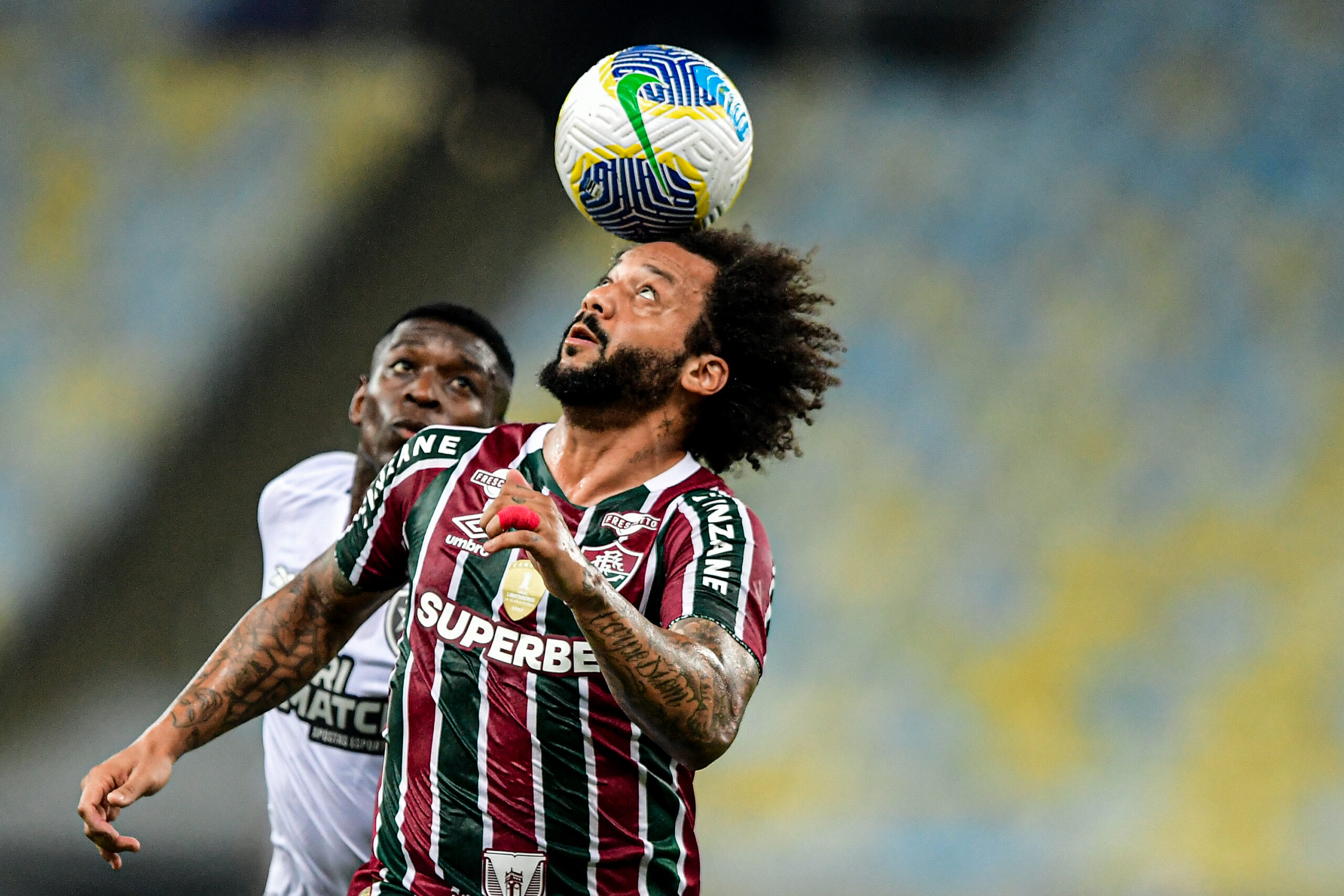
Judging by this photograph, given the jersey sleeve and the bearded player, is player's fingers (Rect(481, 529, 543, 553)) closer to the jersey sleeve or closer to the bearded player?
the bearded player

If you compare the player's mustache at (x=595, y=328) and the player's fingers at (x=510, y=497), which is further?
the player's mustache at (x=595, y=328)

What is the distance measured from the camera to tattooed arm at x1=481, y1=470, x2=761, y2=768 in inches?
88.7

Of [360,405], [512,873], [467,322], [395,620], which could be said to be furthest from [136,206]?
[512,873]

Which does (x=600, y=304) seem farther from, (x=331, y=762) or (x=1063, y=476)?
(x=1063, y=476)

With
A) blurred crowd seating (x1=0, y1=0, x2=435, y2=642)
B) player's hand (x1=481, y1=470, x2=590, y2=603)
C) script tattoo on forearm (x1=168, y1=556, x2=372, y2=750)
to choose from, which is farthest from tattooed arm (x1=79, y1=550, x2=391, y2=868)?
blurred crowd seating (x1=0, y1=0, x2=435, y2=642)

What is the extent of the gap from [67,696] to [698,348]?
6.23m

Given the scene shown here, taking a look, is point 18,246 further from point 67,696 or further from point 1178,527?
point 1178,527

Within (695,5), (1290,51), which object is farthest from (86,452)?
(1290,51)

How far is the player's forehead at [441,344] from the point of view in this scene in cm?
443

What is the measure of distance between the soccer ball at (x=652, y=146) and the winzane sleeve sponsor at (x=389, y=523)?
70 centimetres

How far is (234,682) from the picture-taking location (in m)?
3.01

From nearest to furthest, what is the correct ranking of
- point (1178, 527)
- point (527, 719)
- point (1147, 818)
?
point (527, 719) < point (1147, 818) < point (1178, 527)

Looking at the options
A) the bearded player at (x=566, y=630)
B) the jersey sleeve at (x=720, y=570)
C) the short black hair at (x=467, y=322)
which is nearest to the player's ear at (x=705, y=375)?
the bearded player at (x=566, y=630)

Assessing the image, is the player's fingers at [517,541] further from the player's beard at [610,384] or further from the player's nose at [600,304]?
the player's nose at [600,304]
